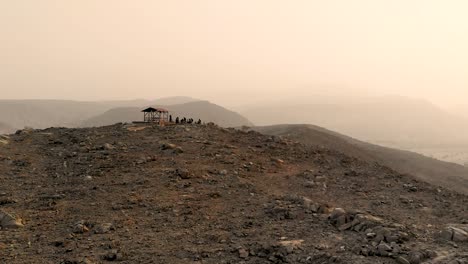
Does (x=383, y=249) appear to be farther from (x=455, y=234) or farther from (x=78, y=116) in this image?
(x=78, y=116)

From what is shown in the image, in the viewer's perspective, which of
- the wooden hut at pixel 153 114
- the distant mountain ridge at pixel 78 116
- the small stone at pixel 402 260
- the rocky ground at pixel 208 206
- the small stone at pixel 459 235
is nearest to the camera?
the small stone at pixel 402 260

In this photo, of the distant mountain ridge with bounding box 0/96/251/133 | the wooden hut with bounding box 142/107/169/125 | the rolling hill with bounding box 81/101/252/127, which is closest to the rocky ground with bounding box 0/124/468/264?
the wooden hut with bounding box 142/107/169/125

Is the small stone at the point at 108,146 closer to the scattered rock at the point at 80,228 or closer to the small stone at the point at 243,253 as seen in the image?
the scattered rock at the point at 80,228

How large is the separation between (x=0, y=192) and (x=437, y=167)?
1678 inches

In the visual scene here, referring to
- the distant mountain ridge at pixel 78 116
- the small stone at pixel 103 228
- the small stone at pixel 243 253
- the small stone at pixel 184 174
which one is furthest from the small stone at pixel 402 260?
the distant mountain ridge at pixel 78 116

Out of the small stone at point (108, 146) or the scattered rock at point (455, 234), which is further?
the small stone at point (108, 146)

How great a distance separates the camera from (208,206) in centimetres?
1291

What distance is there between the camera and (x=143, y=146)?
69.2 feet

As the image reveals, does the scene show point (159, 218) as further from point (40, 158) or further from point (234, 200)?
point (40, 158)

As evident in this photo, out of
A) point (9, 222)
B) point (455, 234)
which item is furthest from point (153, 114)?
point (455, 234)

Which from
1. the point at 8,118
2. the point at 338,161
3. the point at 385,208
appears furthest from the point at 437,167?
the point at 8,118

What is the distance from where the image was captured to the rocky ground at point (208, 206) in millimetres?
9164

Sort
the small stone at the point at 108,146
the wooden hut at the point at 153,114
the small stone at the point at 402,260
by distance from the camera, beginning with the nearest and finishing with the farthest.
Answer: the small stone at the point at 402,260 → the small stone at the point at 108,146 → the wooden hut at the point at 153,114

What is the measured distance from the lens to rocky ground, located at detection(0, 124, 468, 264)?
9.16 meters
